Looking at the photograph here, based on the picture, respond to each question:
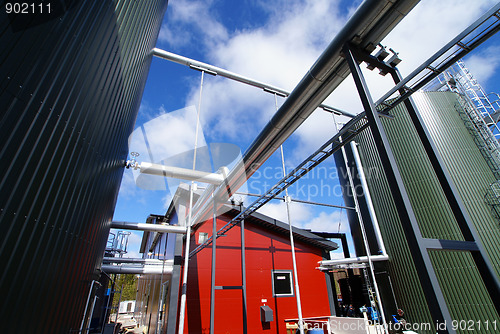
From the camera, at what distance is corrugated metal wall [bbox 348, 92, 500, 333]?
9781mm

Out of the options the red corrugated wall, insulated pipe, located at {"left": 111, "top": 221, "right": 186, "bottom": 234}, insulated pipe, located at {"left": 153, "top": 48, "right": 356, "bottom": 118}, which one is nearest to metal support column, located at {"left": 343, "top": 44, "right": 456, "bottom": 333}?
insulated pipe, located at {"left": 153, "top": 48, "right": 356, "bottom": 118}

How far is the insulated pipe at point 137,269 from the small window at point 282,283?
534 centimetres

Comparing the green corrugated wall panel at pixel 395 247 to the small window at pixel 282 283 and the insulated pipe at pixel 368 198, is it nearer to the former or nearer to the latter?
the insulated pipe at pixel 368 198

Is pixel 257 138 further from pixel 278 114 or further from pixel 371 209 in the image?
pixel 371 209

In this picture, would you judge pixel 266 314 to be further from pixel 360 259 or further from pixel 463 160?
pixel 463 160

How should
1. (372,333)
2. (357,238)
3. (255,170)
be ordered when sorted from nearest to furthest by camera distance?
(255,170) < (372,333) < (357,238)

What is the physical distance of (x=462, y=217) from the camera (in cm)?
375

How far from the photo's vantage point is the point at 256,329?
10.7 m

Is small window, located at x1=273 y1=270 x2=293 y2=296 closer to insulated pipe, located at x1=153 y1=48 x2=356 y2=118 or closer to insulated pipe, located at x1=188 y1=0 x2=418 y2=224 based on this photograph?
insulated pipe, located at x1=188 y1=0 x2=418 y2=224

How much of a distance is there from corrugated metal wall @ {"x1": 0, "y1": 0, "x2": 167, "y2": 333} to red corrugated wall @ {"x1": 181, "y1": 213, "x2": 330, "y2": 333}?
7305 millimetres

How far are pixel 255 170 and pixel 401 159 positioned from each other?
33.4ft

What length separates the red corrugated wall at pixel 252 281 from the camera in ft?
34.0

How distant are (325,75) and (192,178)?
16.4ft

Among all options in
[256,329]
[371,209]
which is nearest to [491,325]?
[371,209]
